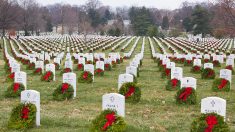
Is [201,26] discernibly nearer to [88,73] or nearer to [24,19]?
[24,19]

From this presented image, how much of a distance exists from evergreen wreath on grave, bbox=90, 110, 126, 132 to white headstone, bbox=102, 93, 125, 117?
1.70ft

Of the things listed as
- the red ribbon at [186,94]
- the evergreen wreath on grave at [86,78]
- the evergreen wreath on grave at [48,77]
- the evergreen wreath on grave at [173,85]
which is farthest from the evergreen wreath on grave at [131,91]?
the evergreen wreath on grave at [48,77]

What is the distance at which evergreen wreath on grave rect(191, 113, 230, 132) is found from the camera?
9.34m

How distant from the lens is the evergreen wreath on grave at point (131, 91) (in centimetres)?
1448

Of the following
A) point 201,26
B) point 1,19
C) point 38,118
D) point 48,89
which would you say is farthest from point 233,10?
point 201,26

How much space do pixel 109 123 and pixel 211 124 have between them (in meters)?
2.30

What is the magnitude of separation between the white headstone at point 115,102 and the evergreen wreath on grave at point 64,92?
4.48 meters

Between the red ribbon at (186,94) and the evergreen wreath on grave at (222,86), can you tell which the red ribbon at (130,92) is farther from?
the evergreen wreath on grave at (222,86)

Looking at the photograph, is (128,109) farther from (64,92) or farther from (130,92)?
(64,92)

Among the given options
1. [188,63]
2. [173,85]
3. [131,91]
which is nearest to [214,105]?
[131,91]

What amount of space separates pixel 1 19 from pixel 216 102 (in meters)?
64.1

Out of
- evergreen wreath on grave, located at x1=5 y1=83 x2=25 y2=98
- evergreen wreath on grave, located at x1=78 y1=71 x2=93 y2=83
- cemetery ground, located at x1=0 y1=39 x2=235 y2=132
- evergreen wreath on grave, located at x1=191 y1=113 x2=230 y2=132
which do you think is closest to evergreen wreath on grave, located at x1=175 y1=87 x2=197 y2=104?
cemetery ground, located at x1=0 y1=39 x2=235 y2=132

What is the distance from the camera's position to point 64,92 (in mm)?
15125

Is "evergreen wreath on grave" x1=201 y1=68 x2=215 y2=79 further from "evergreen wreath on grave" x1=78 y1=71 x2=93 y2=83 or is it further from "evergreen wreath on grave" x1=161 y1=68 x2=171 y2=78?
"evergreen wreath on grave" x1=78 y1=71 x2=93 y2=83
